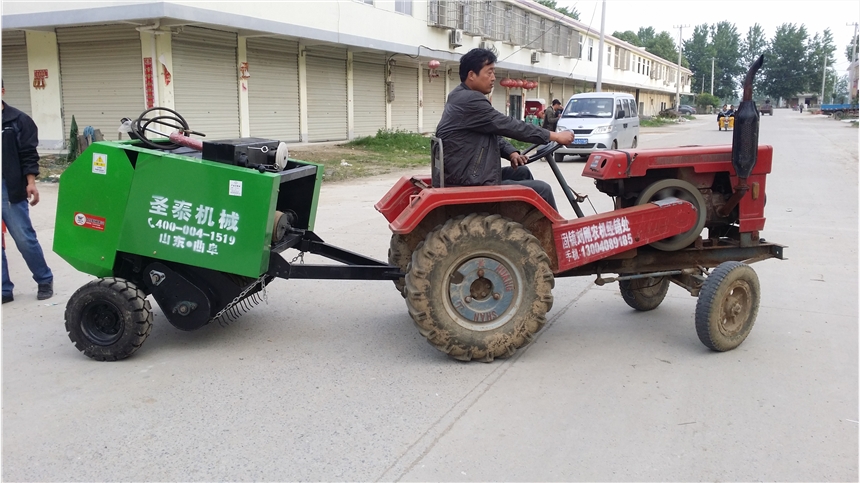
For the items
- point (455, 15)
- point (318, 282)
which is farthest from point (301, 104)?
point (318, 282)

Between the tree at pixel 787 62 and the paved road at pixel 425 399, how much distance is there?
109 m

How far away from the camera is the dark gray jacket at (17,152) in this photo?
17.8ft

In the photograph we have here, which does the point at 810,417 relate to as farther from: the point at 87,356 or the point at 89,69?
the point at 89,69

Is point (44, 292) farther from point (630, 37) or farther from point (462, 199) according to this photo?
point (630, 37)

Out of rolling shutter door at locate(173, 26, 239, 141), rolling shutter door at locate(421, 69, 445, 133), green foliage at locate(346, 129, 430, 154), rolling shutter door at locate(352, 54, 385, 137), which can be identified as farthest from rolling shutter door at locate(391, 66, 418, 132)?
rolling shutter door at locate(173, 26, 239, 141)

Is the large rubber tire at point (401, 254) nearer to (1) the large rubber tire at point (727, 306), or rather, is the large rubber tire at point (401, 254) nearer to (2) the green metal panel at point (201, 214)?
(2) the green metal panel at point (201, 214)

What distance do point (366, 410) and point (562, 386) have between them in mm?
1203

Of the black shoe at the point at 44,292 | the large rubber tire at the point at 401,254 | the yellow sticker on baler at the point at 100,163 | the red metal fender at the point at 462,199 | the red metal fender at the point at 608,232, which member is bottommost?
the black shoe at the point at 44,292

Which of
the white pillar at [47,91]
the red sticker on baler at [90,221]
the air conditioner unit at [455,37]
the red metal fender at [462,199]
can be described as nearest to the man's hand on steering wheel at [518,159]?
the red metal fender at [462,199]

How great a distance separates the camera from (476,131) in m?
4.48

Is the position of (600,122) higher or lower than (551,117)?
lower

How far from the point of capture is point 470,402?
381cm

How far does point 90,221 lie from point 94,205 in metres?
0.11

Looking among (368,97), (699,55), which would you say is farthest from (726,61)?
(368,97)
